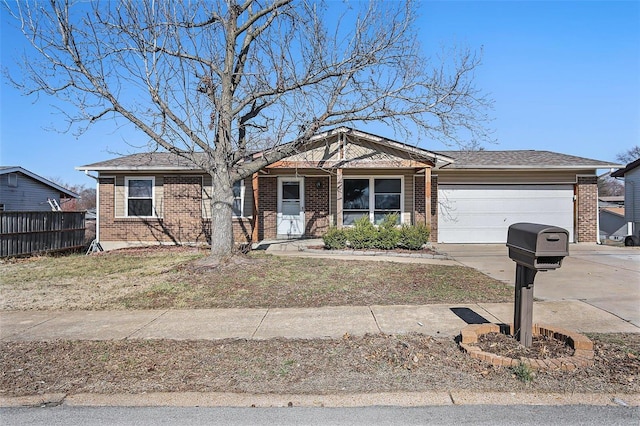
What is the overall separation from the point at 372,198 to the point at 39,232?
12.0 metres

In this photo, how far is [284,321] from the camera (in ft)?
19.9

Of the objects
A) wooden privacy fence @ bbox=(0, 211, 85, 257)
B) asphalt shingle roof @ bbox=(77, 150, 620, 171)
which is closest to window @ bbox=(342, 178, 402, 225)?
asphalt shingle roof @ bbox=(77, 150, 620, 171)

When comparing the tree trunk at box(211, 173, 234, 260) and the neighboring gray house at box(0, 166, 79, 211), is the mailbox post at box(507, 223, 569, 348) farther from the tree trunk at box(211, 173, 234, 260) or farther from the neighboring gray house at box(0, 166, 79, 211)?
the neighboring gray house at box(0, 166, 79, 211)

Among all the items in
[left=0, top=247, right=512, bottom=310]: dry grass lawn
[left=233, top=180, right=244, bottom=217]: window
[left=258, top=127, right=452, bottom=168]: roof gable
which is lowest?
[left=0, top=247, right=512, bottom=310]: dry grass lawn

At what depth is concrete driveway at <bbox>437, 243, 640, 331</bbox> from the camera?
7.03 metres

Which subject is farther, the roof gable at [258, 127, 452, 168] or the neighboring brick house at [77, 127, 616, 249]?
the neighboring brick house at [77, 127, 616, 249]

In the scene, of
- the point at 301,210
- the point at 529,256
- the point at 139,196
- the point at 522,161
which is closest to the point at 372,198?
the point at 301,210

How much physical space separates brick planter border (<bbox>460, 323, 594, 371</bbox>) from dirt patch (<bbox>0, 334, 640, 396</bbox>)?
2.6 inches

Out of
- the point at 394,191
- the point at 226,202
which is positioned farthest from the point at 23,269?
the point at 394,191

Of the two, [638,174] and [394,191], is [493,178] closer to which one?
[394,191]

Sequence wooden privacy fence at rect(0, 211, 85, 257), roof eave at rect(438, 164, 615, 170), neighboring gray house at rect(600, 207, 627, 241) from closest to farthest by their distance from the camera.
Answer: wooden privacy fence at rect(0, 211, 85, 257) < roof eave at rect(438, 164, 615, 170) < neighboring gray house at rect(600, 207, 627, 241)

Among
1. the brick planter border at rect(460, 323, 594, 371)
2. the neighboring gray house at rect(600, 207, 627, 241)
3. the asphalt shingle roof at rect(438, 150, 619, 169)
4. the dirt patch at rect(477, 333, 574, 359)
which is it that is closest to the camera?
the brick planter border at rect(460, 323, 594, 371)

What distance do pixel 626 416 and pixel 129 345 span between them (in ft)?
16.4

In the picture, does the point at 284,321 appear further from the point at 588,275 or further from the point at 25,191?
the point at 25,191
